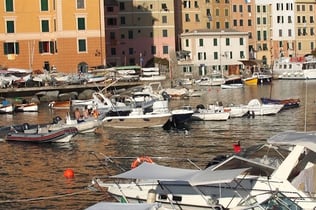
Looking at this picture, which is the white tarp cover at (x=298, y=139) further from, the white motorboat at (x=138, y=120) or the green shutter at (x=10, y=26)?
the green shutter at (x=10, y=26)

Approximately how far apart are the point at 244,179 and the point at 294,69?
80.2 metres

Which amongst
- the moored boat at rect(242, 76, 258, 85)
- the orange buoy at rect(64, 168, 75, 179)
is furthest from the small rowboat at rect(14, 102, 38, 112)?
the moored boat at rect(242, 76, 258, 85)

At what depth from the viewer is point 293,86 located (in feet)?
267

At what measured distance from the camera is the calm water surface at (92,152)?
2355cm

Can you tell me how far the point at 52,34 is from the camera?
7481 centimetres

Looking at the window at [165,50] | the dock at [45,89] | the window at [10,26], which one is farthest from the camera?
the window at [165,50]

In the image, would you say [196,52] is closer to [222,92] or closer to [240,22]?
[240,22]

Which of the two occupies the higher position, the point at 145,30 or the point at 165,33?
the point at 145,30

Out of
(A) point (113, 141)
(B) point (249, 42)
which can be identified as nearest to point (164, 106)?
(A) point (113, 141)

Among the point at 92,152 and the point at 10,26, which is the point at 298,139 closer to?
the point at 92,152

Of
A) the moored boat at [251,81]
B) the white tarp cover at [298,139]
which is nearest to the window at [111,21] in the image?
the moored boat at [251,81]

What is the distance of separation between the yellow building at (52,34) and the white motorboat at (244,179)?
57.1 metres

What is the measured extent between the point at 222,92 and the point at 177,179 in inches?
2260

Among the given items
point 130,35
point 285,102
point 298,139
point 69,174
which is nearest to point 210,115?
point 285,102
